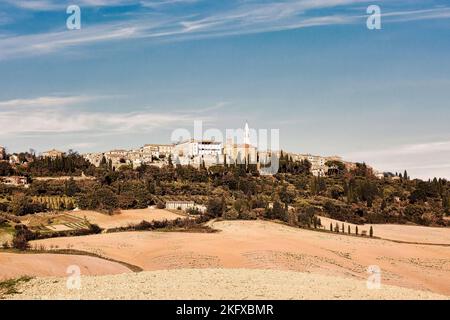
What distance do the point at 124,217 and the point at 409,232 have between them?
111 ft

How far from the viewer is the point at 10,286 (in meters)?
19.5

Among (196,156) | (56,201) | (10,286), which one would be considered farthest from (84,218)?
(196,156)

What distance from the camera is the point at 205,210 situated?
2798 inches

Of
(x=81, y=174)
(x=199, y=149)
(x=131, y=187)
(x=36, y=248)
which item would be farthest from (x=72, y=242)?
(x=199, y=149)

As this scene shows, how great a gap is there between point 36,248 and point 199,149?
108446mm

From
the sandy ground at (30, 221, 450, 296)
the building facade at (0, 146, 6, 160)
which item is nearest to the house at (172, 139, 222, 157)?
the building facade at (0, 146, 6, 160)

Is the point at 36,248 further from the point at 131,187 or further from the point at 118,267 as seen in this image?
the point at 131,187

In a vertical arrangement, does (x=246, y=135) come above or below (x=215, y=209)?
above

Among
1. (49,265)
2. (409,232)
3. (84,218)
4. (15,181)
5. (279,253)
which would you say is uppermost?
(15,181)

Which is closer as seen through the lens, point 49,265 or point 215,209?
point 49,265

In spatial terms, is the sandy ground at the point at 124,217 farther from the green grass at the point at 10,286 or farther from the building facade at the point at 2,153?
the building facade at the point at 2,153

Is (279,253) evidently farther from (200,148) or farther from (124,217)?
(200,148)

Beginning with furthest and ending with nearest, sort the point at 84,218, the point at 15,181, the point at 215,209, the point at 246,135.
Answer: the point at 246,135, the point at 15,181, the point at 215,209, the point at 84,218

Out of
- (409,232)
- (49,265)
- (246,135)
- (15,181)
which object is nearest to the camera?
(49,265)
